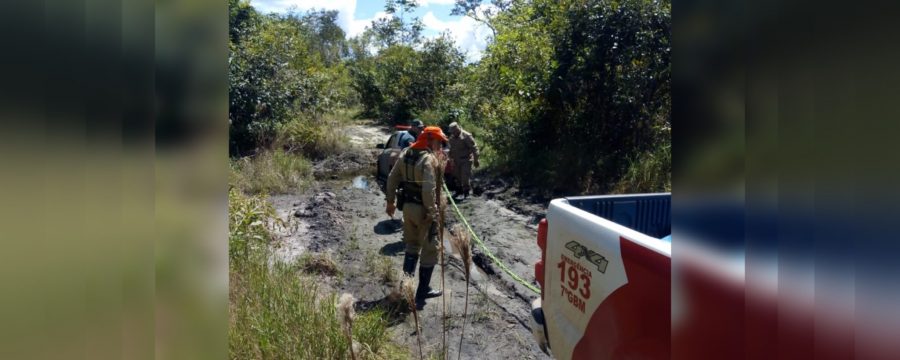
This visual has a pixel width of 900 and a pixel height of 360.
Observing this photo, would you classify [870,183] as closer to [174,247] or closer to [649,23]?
[174,247]

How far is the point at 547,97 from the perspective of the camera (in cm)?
1220

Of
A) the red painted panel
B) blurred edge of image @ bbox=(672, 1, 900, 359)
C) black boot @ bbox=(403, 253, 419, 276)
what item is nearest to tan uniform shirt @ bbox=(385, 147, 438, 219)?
black boot @ bbox=(403, 253, 419, 276)

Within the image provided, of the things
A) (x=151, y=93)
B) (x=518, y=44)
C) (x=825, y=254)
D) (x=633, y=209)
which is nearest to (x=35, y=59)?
(x=151, y=93)

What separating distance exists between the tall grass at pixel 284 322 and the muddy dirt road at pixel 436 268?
490mm

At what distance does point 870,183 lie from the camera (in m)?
0.73

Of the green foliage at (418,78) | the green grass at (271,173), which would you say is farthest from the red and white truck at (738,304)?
the green foliage at (418,78)

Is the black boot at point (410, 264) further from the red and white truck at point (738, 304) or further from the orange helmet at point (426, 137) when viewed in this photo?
the red and white truck at point (738, 304)

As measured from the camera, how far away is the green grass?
10812 millimetres

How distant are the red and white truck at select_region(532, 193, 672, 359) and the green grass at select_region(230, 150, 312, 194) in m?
7.71

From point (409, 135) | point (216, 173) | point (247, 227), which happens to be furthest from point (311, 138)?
point (216, 173)

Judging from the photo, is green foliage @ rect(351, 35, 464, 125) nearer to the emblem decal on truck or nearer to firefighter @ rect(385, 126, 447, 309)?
firefighter @ rect(385, 126, 447, 309)

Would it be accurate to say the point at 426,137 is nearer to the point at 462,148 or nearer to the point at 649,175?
the point at 462,148

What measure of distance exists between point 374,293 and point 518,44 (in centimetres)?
827

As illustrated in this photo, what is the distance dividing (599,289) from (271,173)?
391 inches
